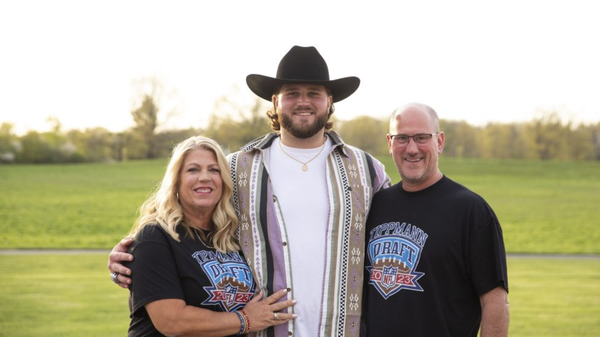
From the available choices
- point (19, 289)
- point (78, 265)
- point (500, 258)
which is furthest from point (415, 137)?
point (78, 265)

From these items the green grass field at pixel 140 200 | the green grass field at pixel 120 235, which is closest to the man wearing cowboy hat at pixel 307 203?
the green grass field at pixel 120 235

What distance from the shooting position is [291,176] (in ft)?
11.6

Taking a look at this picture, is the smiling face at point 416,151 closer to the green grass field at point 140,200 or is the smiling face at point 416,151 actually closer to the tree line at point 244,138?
the green grass field at point 140,200

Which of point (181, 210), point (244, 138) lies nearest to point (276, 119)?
point (181, 210)

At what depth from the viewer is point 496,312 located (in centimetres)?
287

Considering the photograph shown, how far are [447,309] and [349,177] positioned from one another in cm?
97

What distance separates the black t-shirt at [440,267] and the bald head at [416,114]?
0.32m

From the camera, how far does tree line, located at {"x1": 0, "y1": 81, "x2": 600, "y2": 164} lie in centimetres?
5203

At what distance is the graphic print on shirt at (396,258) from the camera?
9.87ft

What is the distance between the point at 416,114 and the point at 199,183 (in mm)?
1156

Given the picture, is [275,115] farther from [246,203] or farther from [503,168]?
[503,168]

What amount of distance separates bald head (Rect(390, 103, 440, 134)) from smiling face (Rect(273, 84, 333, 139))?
50cm

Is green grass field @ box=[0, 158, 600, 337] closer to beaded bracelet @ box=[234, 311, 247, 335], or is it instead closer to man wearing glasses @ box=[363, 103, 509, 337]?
beaded bracelet @ box=[234, 311, 247, 335]

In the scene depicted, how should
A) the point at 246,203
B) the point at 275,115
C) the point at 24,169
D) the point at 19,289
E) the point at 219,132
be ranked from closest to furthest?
1. the point at 246,203
2. the point at 275,115
3. the point at 19,289
4. the point at 24,169
5. the point at 219,132
